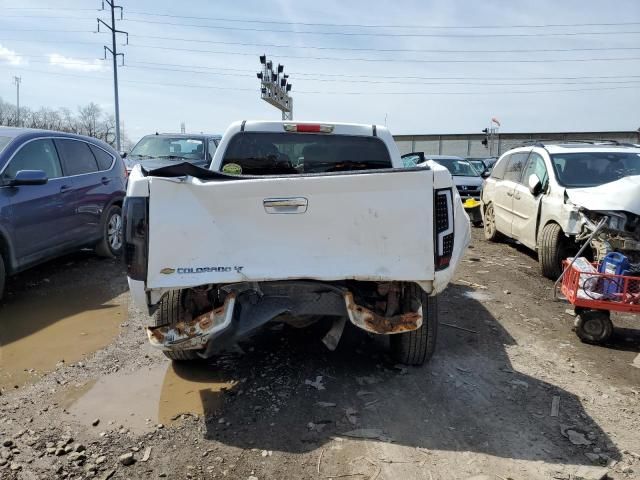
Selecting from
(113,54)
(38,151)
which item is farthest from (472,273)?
(113,54)

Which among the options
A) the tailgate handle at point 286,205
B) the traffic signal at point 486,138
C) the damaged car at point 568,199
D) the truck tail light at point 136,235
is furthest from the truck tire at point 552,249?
the traffic signal at point 486,138

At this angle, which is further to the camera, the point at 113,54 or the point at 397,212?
the point at 113,54

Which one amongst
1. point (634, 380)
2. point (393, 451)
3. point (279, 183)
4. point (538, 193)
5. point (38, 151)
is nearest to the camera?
point (393, 451)

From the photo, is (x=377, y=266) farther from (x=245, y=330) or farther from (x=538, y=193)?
(x=538, y=193)

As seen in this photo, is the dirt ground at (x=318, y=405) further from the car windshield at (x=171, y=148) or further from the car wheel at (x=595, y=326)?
the car windshield at (x=171, y=148)

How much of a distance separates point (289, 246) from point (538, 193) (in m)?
5.07

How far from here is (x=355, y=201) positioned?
10.5ft

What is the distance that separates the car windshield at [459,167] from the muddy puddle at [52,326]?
445 inches

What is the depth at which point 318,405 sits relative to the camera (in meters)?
3.46

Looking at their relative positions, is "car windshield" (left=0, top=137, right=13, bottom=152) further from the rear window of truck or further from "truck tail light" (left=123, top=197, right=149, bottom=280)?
"truck tail light" (left=123, top=197, right=149, bottom=280)

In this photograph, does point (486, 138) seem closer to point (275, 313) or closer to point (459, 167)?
point (459, 167)

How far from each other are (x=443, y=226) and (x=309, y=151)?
69.7 inches

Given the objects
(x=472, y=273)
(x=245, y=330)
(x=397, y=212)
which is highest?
(x=397, y=212)

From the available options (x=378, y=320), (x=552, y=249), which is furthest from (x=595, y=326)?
(x=378, y=320)
